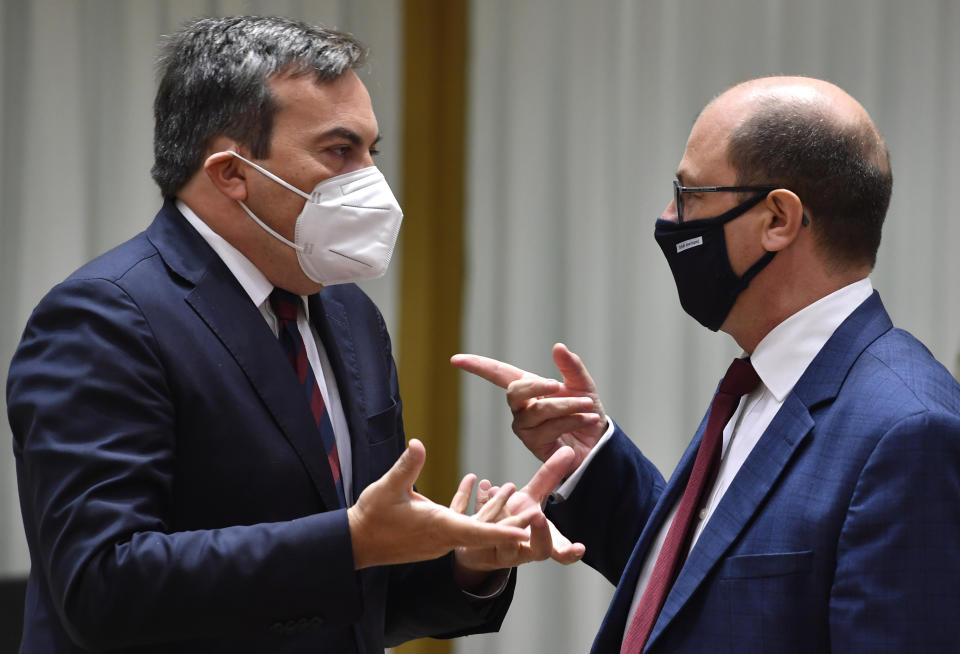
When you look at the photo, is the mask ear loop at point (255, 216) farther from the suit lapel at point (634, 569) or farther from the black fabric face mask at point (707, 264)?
the suit lapel at point (634, 569)

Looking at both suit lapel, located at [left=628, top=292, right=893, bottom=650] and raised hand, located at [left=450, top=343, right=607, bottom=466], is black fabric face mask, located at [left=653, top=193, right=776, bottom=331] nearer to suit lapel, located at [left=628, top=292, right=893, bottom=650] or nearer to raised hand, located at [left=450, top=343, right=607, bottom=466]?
suit lapel, located at [left=628, top=292, right=893, bottom=650]

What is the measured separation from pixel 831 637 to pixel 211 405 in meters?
0.91

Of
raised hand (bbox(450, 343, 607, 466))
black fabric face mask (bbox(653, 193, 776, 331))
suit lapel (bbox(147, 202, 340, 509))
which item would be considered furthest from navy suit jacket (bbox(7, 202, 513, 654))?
black fabric face mask (bbox(653, 193, 776, 331))

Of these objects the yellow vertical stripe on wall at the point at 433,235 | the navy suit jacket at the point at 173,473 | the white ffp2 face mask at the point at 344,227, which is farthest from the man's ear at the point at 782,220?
the yellow vertical stripe on wall at the point at 433,235

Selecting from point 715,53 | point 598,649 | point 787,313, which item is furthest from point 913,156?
point 598,649

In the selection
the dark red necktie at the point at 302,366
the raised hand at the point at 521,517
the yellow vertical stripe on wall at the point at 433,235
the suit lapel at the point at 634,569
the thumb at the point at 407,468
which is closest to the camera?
the thumb at the point at 407,468

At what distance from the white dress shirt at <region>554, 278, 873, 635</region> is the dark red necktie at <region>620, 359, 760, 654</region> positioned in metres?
0.02

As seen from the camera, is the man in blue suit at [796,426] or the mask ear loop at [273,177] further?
the mask ear loop at [273,177]

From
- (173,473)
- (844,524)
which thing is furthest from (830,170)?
(173,473)

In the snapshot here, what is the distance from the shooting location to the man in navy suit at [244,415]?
1.40 meters

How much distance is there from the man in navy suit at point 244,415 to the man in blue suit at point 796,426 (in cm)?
24

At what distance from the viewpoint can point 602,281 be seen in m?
3.64

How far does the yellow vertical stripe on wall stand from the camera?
370 cm

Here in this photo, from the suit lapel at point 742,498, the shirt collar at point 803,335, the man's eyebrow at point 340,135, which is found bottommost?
the suit lapel at point 742,498
